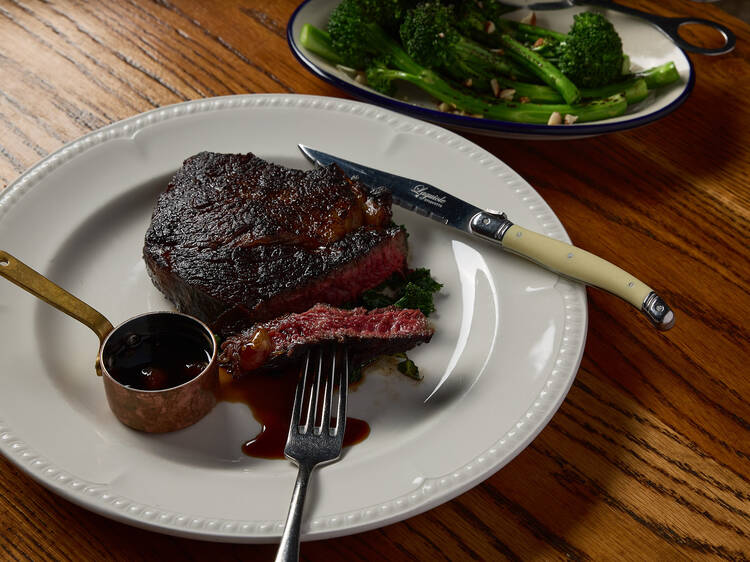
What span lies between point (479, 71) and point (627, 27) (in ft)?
3.43

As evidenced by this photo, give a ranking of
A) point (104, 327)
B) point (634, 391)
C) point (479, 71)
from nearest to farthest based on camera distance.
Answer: point (104, 327), point (634, 391), point (479, 71)

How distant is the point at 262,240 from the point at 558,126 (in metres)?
1.61

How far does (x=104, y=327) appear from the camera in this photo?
2.55 meters

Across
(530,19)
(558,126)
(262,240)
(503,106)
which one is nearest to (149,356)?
(262,240)

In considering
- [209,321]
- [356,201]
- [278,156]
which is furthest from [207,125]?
[209,321]

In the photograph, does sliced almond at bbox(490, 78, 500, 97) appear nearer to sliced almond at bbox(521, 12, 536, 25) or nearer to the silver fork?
sliced almond at bbox(521, 12, 536, 25)

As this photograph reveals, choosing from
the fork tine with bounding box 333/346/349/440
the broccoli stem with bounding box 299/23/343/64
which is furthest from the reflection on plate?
the fork tine with bounding box 333/346/349/440

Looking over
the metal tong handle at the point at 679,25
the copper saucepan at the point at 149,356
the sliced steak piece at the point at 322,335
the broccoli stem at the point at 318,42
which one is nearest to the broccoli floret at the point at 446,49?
the broccoli stem at the point at 318,42

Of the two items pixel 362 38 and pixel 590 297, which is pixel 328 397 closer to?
pixel 590 297

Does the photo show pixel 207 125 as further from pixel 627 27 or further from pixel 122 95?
pixel 627 27

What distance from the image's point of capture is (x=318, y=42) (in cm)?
399

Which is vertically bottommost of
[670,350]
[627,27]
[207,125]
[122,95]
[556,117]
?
[122,95]

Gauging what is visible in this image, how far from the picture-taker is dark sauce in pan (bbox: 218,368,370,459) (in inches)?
95.3

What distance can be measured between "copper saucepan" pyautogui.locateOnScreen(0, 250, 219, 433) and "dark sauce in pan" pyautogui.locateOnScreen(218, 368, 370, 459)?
5.6 inches
